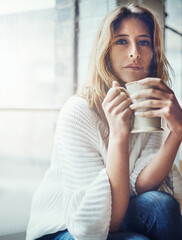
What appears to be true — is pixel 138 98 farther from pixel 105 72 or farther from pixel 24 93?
pixel 24 93

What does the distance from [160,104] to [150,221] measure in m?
0.29

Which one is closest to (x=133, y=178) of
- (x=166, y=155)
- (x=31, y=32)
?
(x=166, y=155)

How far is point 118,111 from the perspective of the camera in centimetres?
67

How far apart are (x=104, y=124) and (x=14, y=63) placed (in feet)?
1.11

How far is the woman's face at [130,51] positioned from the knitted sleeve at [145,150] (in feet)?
0.57

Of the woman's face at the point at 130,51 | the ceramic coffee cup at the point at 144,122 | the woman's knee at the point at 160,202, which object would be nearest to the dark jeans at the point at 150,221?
the woman's knee at the point at 160,202

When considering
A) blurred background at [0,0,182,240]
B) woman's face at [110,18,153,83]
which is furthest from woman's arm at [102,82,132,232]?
blurred background at [0,0,182,240]

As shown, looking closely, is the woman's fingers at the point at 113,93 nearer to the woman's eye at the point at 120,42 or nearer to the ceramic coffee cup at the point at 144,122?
the ceramic coffee cup at the point at 144,122

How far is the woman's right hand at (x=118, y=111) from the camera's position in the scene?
665mm

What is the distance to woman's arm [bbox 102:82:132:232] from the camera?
66cm

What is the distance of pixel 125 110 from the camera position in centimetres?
67

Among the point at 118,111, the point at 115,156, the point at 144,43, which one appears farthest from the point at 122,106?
the point at 144,43

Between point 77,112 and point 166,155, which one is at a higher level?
point 77,112

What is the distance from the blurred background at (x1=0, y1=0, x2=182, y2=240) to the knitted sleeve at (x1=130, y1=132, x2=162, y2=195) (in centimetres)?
9
